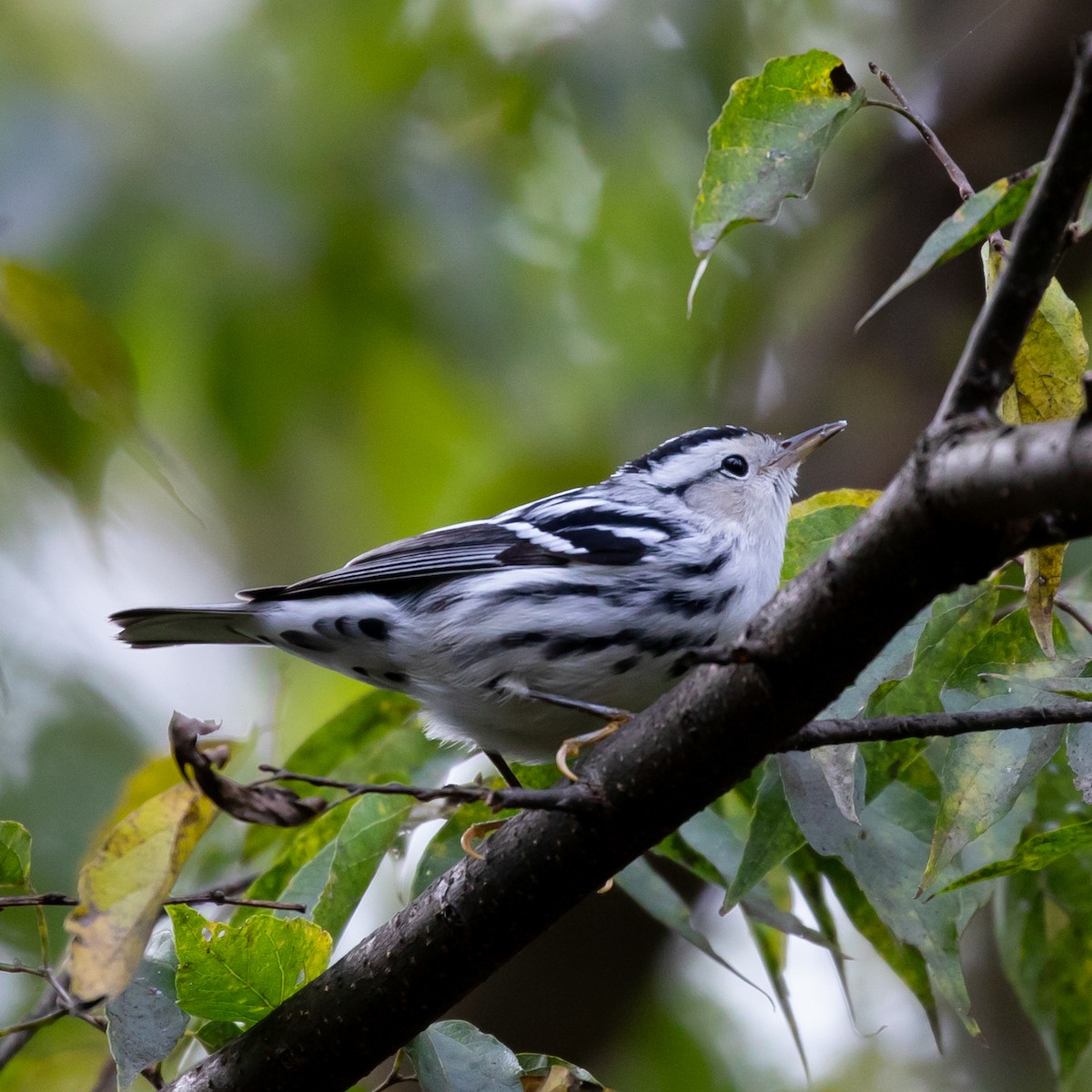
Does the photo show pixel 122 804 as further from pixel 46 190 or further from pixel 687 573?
pixel 46 190

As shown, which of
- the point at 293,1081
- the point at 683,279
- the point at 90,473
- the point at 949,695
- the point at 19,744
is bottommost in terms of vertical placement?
the point at 19,744

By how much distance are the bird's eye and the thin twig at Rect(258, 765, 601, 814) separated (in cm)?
157

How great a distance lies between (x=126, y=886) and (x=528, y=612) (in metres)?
1.04

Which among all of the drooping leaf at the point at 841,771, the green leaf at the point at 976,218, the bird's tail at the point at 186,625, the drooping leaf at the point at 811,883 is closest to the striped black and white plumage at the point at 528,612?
the bird's tail at the point at 186,625

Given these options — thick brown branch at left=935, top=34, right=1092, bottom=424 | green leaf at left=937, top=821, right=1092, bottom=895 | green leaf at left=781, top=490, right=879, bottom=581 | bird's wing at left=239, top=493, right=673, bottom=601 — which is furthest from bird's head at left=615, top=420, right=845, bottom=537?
thick brown branch at left=935, top=34, right=1092, bottom=424

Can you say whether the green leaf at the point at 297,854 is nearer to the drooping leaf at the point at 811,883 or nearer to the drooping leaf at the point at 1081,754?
the drooping leaf at the point at 811,883

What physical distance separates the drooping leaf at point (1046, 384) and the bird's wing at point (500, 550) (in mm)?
948

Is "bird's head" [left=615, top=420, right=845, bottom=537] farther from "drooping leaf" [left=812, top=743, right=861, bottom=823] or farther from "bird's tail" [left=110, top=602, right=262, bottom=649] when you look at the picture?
"drooping leaf" [left=812, top=743, right=861, bottom=823]

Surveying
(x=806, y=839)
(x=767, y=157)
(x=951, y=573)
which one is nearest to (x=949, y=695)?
(x=806, y=839)

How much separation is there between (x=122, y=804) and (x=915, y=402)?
2.51 metres

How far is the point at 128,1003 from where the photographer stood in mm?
1764

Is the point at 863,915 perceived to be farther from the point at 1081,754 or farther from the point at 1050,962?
the point at 1081,754

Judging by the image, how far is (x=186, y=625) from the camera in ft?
8.66

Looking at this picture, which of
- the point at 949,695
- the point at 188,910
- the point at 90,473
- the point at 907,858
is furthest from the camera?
the point at 90,473
